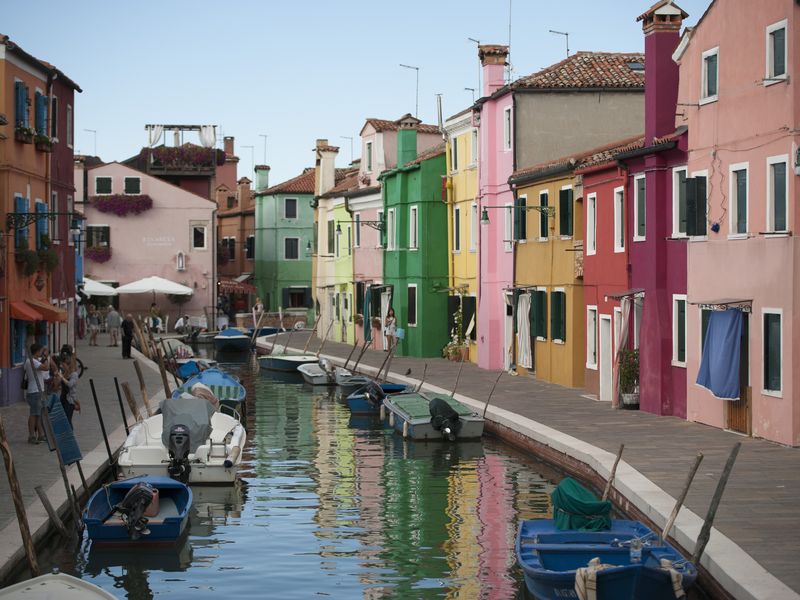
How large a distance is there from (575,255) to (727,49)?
10.3 metres

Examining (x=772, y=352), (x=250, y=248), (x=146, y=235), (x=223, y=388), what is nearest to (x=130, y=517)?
(x=772, y=352)

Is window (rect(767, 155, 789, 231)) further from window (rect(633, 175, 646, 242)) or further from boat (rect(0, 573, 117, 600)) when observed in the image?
boat (rect(0, 573, 117, 600))

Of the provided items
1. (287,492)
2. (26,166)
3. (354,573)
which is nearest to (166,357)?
(26,166)

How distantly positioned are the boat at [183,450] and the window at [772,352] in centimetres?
890

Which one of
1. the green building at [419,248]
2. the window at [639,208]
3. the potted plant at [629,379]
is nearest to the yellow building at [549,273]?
the window at [639,208]

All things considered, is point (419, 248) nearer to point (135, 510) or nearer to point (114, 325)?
point (114, 325)

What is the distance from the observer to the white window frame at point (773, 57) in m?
21.6

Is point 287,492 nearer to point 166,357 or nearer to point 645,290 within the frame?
point 645,290

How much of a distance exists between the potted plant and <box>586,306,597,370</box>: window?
3.50m

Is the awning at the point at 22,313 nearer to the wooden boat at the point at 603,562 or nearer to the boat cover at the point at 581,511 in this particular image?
the wooden boat at the point at 603,562

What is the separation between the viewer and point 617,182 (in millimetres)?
30062

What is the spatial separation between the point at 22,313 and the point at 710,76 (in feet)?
50.7

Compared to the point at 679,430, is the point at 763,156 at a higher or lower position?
higher

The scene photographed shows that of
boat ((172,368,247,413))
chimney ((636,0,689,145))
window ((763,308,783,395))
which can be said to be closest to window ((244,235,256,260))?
boat ((172,368,247,413))
